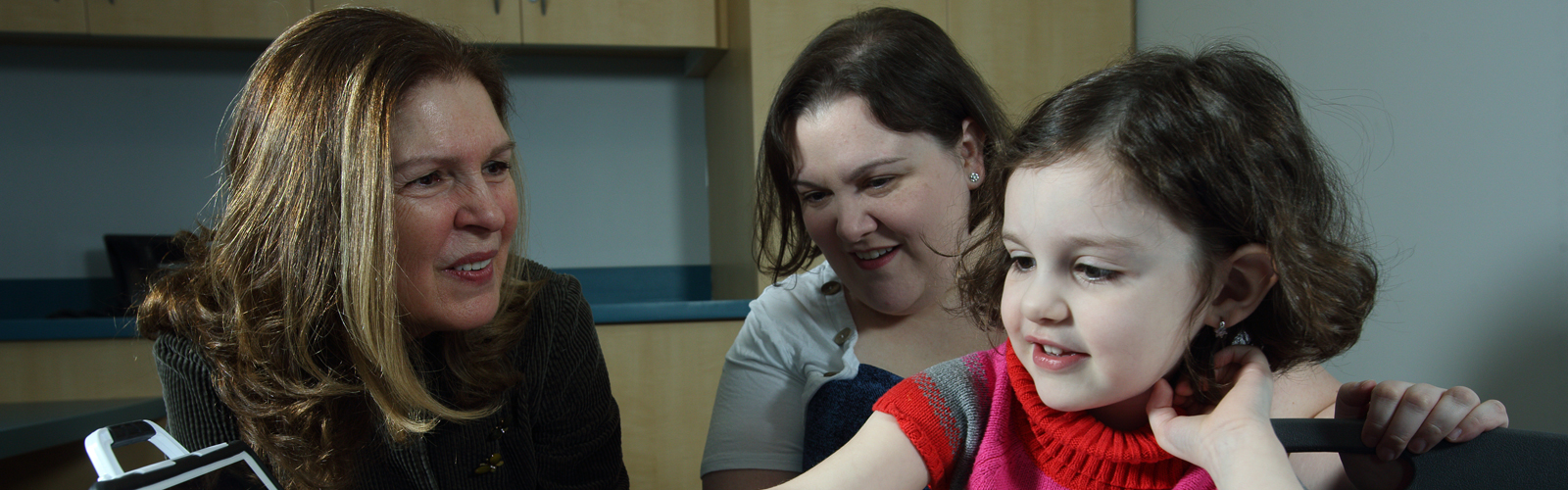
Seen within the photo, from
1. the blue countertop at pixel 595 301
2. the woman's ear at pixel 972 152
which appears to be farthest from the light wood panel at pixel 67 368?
the woman's ear at pixel 972 152

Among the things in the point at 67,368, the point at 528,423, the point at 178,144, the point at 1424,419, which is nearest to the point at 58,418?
the point at 67,368

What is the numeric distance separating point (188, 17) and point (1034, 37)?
2.22 m

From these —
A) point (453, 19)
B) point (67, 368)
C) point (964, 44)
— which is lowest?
point (67, 368)

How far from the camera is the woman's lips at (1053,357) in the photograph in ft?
2.13

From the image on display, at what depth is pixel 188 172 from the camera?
2586 mm

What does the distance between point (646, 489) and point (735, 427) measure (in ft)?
3.67

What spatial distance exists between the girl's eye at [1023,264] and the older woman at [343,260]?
1.72ft

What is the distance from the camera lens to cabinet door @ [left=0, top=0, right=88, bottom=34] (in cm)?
226

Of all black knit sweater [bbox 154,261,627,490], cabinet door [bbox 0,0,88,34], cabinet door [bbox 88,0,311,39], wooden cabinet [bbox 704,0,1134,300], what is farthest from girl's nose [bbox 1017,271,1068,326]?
cabinet door [bbox 0,0,88,34]

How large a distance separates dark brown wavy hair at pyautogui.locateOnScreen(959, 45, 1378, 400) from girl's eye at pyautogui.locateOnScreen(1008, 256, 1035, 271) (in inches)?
2.9

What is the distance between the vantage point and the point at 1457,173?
3.77 feet

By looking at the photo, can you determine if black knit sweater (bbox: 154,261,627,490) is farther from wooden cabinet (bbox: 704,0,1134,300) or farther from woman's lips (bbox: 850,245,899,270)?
wooden cabinet (bbox: 704,0,1134,300)

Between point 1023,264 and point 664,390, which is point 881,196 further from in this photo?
point 664,390

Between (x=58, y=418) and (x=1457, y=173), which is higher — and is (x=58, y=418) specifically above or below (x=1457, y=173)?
below
